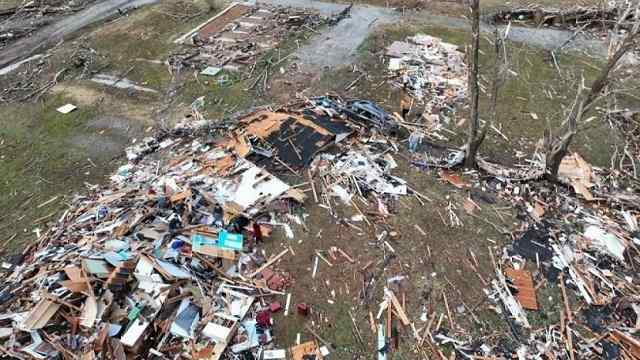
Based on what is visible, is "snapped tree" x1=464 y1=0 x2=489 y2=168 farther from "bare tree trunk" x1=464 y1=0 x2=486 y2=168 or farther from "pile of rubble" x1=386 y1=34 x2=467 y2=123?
"pile of rubble" x1=386 y1=34 x2=467 y2=123

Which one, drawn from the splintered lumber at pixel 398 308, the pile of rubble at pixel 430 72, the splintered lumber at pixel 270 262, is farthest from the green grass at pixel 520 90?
the splintered lumber at pixel 270 262

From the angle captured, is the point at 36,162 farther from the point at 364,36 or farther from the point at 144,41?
the point at 364,36

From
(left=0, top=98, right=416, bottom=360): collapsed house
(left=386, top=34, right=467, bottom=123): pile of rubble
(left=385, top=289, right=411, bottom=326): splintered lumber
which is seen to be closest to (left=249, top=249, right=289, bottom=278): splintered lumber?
(left=0, top=98, right=416, bottom=360): collapsed house

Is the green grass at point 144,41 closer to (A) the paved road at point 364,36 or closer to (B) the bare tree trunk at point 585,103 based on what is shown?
(A) the paved road at point 364,36

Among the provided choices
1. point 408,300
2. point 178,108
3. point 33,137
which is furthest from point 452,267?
point 33,137

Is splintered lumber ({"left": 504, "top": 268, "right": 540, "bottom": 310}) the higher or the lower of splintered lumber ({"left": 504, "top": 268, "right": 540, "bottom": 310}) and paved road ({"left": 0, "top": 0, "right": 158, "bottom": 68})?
the lower

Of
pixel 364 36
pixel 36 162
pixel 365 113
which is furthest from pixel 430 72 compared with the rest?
pixel 36 162

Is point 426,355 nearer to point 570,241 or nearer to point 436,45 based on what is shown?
point 570,241
